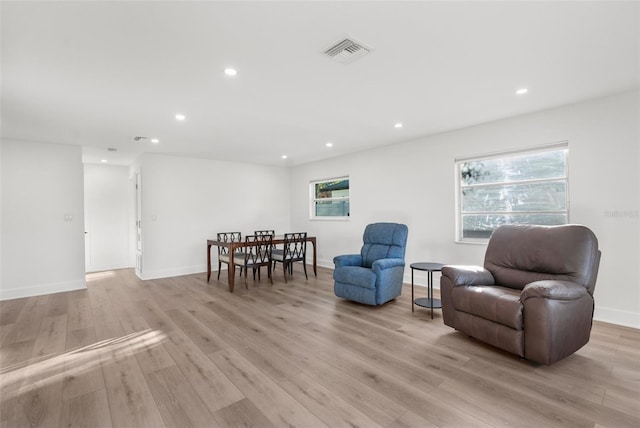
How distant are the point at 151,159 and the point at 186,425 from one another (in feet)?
17.2

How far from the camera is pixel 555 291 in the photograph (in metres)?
2.28

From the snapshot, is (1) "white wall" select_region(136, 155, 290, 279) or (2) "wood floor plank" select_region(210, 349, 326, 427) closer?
(2) "wood floor plank" select_region(210, 349, 326, 427)

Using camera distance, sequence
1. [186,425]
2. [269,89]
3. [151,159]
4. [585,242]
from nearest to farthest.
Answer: [186,425] < [585,242] < [269,89] < [151,159]

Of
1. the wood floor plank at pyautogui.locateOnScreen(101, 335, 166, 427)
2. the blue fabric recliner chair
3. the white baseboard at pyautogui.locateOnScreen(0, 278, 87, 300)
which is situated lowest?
the wood floor plank at pyautogui.locateOnScreen(101, 335, 166, 427)

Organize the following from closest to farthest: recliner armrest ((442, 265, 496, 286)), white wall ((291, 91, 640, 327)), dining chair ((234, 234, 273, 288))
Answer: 1. recliner armrest ((442, 265, 496, 286))
2. white wall ((291, 91, 640, 327))
3. dining chair ((234, 234, 273, 288))

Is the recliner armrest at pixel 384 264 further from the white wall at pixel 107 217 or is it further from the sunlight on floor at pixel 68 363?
the white wall at pixel 107 217

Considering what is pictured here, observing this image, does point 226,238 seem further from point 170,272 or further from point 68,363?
point 68,363

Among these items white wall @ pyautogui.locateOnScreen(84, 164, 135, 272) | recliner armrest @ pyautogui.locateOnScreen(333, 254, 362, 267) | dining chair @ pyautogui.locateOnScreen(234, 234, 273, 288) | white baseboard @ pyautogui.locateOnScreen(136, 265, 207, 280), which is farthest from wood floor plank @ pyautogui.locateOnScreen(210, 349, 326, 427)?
white wall @ pyautogui.locateOnScreen(84, 164, 135, 272)

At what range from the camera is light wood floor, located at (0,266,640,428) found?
5.89ft

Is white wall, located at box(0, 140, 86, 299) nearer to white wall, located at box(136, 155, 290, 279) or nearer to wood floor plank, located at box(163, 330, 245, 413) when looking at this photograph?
white wall, located at box(136, 155, 290, 279)

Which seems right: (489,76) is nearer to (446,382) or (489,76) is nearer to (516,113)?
(516,113)

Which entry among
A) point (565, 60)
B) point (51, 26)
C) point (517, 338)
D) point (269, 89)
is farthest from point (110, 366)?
point (565, 60)

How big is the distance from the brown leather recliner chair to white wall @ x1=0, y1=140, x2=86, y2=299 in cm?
566

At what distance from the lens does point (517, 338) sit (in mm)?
2369
